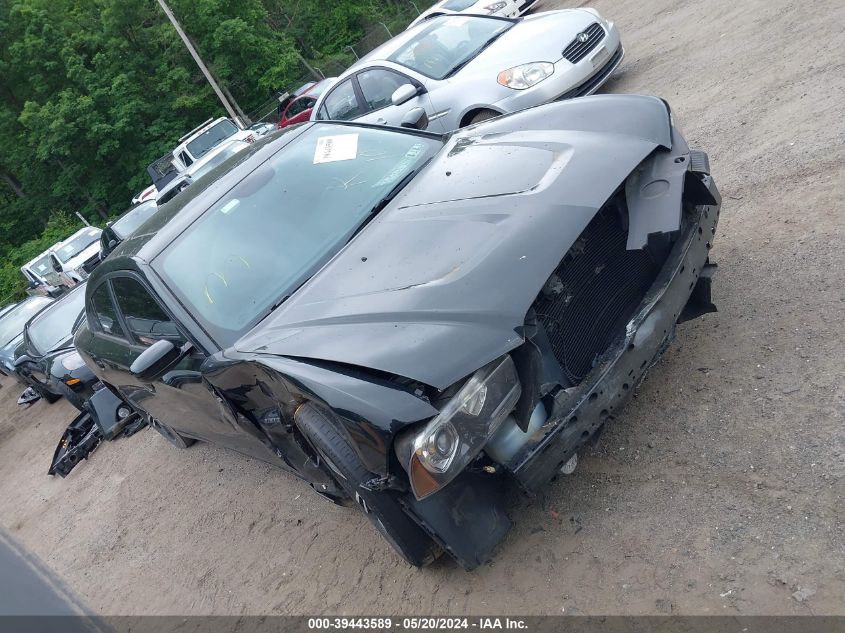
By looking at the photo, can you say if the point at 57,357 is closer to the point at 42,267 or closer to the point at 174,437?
the point at 174,437

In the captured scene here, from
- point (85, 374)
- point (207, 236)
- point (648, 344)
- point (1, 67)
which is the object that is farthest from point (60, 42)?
point (648, 344)

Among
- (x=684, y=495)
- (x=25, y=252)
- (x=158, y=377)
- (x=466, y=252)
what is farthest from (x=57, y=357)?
(x=25, y=252)

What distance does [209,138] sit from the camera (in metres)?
18.2

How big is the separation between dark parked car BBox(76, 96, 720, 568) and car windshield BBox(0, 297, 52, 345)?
31.9 feet

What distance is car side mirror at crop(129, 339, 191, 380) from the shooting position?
11.3 ft

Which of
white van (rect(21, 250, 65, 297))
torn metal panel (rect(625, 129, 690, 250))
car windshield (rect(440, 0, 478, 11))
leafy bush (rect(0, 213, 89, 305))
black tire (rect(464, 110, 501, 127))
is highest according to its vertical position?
torn metal panel (rect(625, 129, 690, 250))

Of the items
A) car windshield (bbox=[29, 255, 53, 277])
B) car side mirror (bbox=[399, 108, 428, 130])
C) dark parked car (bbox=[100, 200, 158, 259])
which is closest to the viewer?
car side mirror (bbox=[399, 108, 428, 130])

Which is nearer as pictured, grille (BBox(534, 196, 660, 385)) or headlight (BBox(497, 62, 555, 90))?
grille (BBox(534, 196, 660, 385))

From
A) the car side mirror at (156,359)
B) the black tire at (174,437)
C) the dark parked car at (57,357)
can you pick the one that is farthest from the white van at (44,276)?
the car side mirror at (156,359)

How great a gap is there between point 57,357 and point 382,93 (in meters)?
4.93

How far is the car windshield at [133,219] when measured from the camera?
1413cm

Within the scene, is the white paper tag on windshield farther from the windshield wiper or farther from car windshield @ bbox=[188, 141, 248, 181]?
car windshield @ bbox=[188, 141, 248, 181]

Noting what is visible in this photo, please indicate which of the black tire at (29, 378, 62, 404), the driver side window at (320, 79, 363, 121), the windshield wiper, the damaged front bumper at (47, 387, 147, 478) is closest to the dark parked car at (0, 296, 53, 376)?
the black tire at (29, 378, 62, 404)

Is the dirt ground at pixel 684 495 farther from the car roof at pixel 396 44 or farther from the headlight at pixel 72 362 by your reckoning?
the car roof at pixel 396 44
